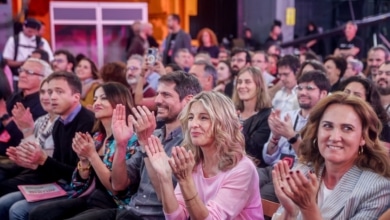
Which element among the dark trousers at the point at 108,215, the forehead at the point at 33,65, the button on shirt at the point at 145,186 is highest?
the forehead at the point at 33,65

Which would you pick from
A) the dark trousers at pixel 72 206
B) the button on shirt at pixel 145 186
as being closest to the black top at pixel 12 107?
the dark trousers at pixel 72 206

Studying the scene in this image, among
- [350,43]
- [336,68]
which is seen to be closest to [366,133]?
[336,68]

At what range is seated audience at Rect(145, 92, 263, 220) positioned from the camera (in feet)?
7.20

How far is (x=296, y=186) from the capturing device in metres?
1.77

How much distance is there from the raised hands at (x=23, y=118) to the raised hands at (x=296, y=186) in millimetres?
2283

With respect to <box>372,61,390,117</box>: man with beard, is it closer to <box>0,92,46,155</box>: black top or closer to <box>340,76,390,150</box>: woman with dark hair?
<box>340,76,390,150</box>: woman with dark hair

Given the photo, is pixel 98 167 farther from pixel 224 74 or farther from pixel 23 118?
pixel 224 74

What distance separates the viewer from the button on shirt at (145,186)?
2.69m

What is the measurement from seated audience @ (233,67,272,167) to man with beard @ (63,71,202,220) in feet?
2.67

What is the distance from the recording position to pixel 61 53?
5934mm

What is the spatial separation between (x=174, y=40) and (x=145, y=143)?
5.34 m

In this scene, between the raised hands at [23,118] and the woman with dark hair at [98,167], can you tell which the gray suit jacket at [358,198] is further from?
the raised hands at [23,118]

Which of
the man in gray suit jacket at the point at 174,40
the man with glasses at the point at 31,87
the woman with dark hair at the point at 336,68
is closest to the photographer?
the man with glasses at the point at 31,87

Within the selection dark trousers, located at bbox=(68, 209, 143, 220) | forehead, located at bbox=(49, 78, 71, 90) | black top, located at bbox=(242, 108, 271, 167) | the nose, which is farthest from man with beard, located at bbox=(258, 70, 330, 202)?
forehead, located at bbox=(49, 78, 71, 90)
